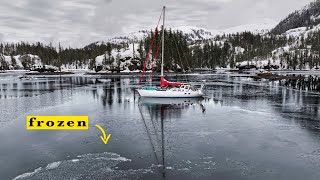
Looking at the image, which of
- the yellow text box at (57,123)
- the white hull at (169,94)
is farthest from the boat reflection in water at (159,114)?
the yellow text box at (57,123)

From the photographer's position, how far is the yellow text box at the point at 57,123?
27.3 metres

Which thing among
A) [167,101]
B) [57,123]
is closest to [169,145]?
[57,123]

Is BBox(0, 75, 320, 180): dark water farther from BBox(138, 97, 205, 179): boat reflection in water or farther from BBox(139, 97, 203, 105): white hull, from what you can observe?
BBox(139, 97, 203, 105): white hull

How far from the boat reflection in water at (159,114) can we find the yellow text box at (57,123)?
6510mm

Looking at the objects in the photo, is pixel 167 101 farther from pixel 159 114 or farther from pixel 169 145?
pixel 169 145

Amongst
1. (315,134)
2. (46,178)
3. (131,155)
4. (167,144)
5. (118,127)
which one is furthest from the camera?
(118,127)

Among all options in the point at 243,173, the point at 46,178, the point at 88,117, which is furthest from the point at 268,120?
the point at 46,178

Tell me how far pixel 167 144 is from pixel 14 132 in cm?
1421

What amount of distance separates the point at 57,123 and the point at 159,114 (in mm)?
11621

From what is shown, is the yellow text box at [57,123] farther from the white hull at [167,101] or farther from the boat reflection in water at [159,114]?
the white hull at [167,101]

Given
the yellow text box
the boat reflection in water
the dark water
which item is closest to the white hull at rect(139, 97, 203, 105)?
the boat reflection in water

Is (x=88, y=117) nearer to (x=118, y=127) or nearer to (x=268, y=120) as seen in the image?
(x=118, y=127)

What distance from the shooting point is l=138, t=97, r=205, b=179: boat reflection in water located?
67.4 feet

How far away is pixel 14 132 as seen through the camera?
25516 millimetres
